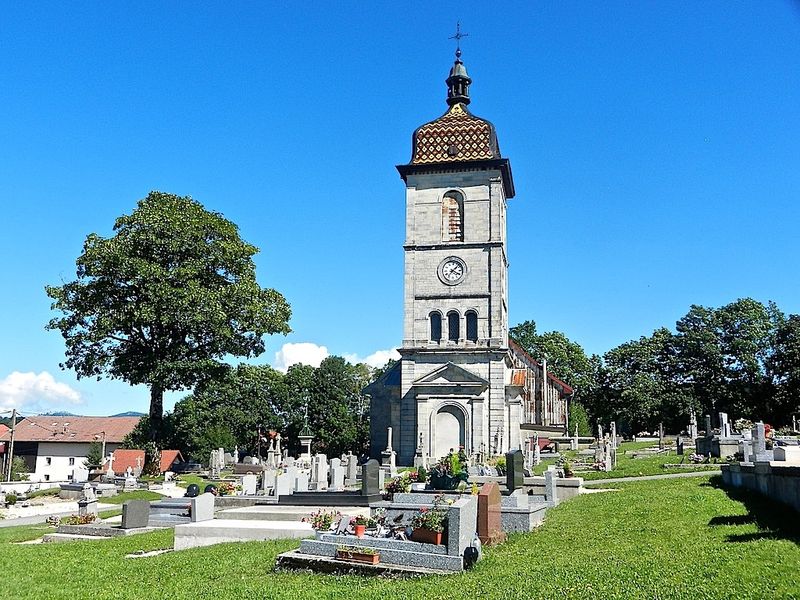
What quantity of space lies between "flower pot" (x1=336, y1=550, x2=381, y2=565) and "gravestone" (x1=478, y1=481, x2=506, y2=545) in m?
2.34

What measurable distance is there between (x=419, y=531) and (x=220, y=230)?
27.7 m

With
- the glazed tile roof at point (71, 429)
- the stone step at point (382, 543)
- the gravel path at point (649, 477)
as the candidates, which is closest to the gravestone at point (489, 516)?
the stone step at point (382, 543)

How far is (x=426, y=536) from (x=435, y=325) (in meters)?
34.3

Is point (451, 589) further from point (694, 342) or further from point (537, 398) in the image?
point (694, 342)

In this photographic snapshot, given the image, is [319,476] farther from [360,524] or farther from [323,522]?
[360,524]

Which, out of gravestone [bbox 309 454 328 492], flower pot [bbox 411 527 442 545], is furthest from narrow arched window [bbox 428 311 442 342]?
flower pot [bbox 411 527 442 545]

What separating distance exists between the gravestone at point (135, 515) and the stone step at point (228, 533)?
3.79m

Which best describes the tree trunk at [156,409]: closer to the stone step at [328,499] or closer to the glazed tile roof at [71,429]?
the stone step at [328,499]

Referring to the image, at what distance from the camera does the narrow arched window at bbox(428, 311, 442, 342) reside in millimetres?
45438

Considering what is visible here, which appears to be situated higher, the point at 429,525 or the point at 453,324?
the point at 453,324

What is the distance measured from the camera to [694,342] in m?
67.6

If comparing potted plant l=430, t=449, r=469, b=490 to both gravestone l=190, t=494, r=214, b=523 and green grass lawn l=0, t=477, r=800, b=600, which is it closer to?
green grass lawn l=0, t=477, r=800, b=600

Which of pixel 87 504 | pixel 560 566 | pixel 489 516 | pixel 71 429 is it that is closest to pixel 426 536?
pixel 489 516

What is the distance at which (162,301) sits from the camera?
111ft
